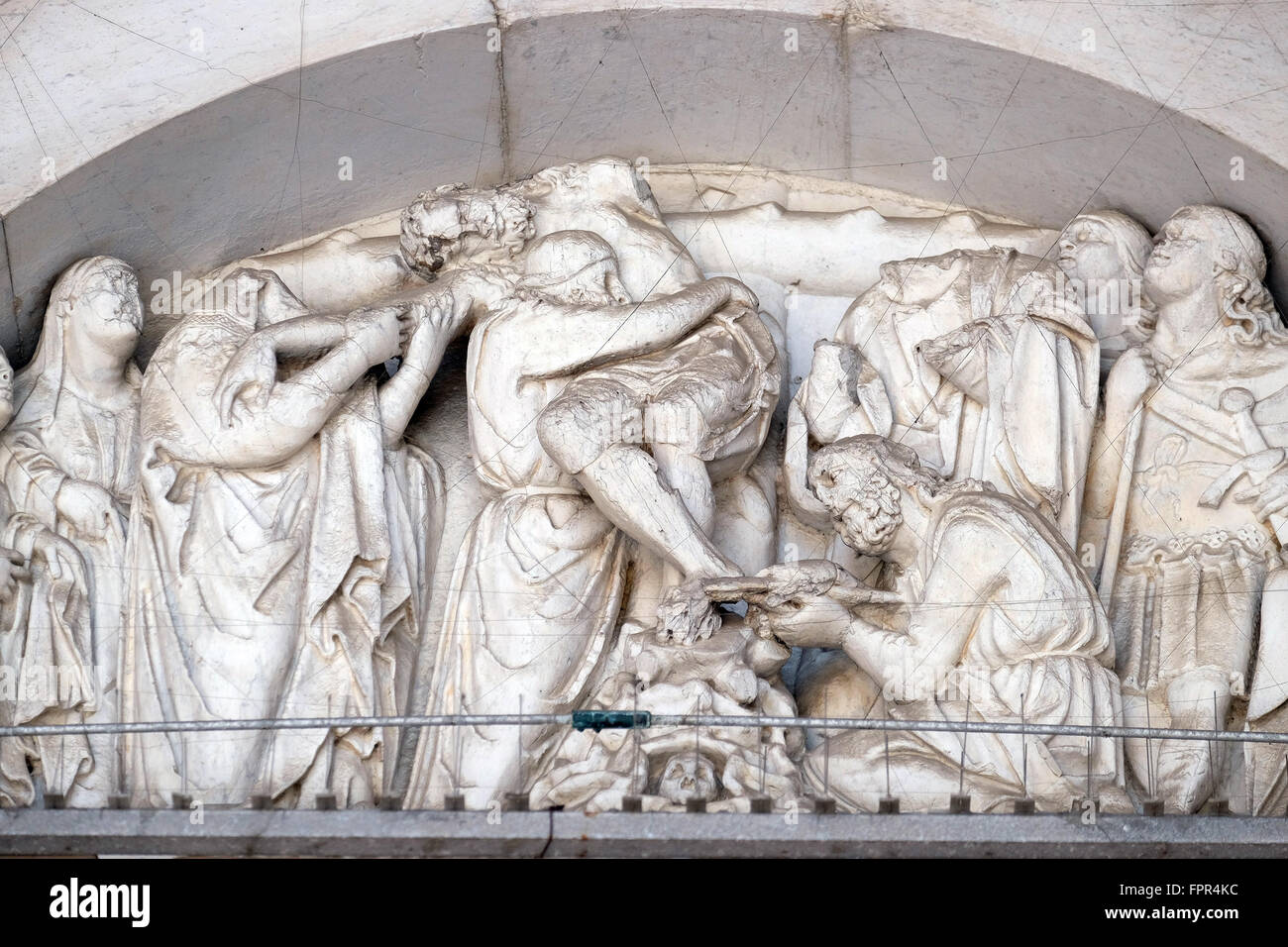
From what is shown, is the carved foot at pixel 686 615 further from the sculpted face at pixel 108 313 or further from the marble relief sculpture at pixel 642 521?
the sculpted face at pixel 108 313

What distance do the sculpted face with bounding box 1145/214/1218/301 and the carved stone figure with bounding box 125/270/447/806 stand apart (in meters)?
2.28

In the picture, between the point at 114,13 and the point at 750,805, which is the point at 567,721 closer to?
the point at 750,805

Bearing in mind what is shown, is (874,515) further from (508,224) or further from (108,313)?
(108,313)

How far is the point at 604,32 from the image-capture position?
31.4ft

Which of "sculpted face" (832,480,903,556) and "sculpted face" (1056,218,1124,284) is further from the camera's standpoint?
"sculpted face" (1056,218,1124,284)

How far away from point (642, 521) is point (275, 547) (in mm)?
1144

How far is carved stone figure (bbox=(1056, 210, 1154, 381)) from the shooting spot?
30.8 ft

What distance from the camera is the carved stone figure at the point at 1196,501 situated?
8.74 m

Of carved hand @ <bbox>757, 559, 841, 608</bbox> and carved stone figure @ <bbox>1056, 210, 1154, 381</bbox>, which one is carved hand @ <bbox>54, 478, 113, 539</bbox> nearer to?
carved hand @ <bbox>757, 559, 841, 608</bbox>

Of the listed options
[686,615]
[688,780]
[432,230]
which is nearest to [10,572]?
[432,230]

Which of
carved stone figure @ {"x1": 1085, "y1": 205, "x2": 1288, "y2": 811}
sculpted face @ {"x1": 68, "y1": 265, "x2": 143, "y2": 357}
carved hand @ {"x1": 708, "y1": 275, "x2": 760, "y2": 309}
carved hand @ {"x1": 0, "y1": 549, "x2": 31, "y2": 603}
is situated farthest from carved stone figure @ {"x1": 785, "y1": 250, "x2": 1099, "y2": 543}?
carved hand @ {"x1": 0, "y1": 549, "x2": 31, "y2": 603}

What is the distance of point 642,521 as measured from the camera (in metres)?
8.80

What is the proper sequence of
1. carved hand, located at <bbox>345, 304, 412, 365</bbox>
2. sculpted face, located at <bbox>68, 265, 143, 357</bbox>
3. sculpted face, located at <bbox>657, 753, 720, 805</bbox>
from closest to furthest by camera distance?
1. sculpted face, located at <bbox>657, 753, 720, 805</bbox>
2. carved hand, located at <bbox>345, 304, 412, 365</bbox>
3. sculpted face, located at <bbox>68, 265, 143, 357</bbox>

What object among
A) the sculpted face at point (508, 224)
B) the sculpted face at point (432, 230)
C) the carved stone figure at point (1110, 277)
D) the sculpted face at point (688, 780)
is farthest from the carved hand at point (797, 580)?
the sculpted face at point (432, 230)
